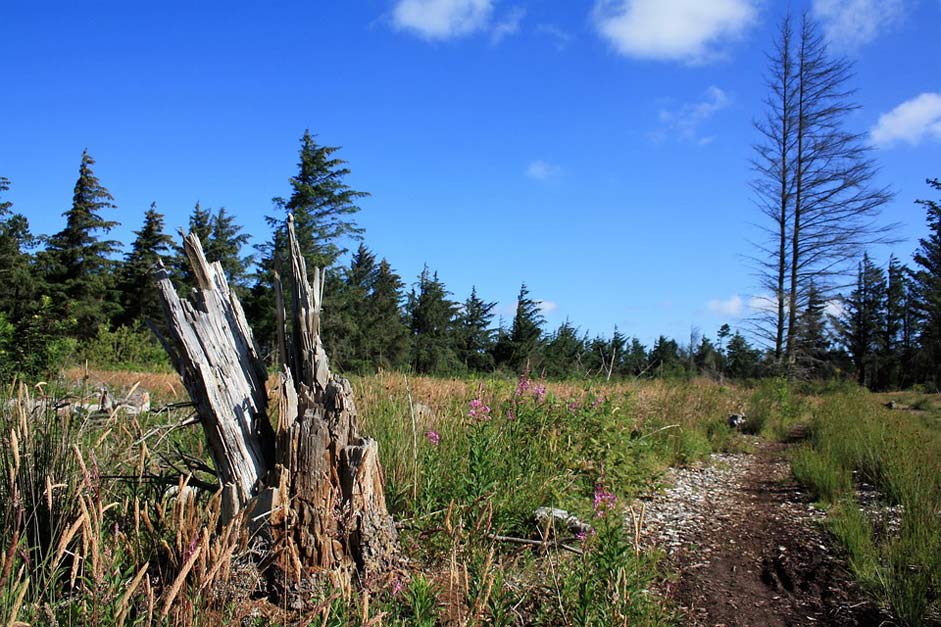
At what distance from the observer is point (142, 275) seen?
31.4m

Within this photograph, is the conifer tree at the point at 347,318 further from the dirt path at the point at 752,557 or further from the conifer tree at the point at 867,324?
the conifer tree at the point at 867,324

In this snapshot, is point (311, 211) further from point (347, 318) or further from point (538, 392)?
point (538, 392)

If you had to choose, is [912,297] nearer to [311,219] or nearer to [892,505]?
[311,219]

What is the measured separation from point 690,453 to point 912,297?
31.6 m

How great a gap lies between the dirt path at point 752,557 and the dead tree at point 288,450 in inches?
69.7

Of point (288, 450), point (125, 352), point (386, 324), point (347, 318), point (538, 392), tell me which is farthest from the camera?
point (386, 324)

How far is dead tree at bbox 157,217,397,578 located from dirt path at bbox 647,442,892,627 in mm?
1769

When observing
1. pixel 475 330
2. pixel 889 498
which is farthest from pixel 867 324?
pixel 889 498

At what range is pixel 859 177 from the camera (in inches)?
808

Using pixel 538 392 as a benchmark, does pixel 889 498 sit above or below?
below

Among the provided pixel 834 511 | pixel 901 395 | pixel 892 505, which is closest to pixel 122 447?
pixel 834 511

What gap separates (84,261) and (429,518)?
32922 mm

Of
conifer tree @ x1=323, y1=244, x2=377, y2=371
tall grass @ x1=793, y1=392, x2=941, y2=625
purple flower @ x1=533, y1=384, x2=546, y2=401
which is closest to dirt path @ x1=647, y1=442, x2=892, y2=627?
tall grass @ x1=793, y1=392, x2=941, y2=625

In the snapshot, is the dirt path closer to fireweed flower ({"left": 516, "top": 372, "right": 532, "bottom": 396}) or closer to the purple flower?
the purple flower
